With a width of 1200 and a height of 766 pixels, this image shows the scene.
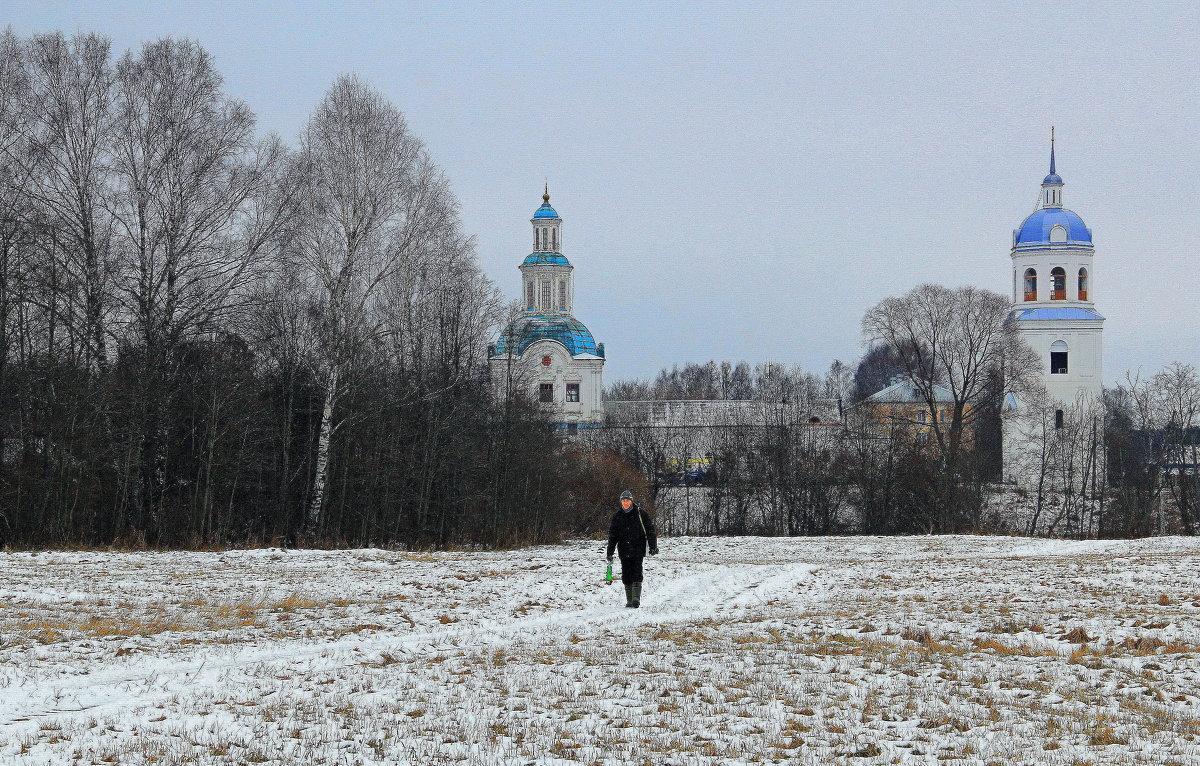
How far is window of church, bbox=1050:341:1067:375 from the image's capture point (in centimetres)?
8325

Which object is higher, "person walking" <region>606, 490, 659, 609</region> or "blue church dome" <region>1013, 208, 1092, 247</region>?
"blue church dome" <region>1013, 208, 1092, 247</region>

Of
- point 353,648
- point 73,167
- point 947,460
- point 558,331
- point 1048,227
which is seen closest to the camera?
point 353,648

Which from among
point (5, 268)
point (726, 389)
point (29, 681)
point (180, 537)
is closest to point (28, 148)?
point (5, 268)

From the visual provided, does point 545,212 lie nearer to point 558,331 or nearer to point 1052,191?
point 558,331

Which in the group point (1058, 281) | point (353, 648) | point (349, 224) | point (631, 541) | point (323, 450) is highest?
point (1058, 281)

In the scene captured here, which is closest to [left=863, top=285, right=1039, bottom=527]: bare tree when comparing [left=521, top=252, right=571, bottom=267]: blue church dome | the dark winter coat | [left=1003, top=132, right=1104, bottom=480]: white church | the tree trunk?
[left=1003, top=132, right=1104, bottom=480]: white church

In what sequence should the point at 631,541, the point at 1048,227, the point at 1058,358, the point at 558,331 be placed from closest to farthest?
1. the point at 631,541
2. the point at 1048,227
3. the point at 1058,358
4. the point at 558,331

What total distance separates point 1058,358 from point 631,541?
237 ft

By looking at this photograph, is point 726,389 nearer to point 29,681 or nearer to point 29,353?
point 29,353

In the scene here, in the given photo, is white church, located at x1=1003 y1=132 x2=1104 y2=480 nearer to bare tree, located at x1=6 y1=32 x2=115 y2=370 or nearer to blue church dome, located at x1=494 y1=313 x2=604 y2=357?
blue church dome, located at x1=494 y1=313 x2=604 y2=357

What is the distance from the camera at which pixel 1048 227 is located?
82250mm

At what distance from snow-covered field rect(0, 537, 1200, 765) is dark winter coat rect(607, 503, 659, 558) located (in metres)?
0.93

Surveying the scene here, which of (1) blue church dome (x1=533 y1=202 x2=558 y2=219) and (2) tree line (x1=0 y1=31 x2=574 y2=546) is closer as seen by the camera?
(2) tree line (x1=0 y1=31 x2=574 y2=546)

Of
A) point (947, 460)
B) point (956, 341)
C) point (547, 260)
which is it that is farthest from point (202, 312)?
point (547, 260)
